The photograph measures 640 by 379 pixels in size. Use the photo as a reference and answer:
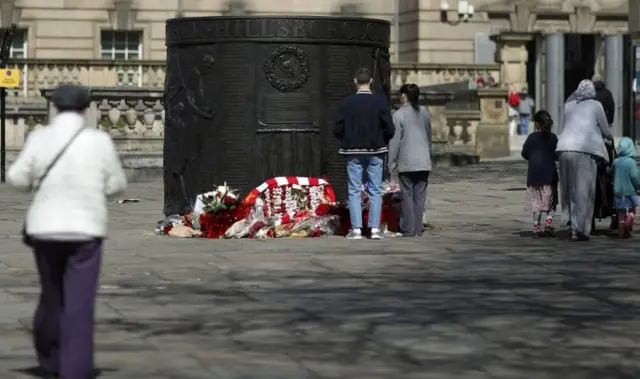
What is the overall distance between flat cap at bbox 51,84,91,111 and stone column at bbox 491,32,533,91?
1322 inches

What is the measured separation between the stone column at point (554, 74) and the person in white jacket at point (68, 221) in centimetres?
3653

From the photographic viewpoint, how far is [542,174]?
59.4ft

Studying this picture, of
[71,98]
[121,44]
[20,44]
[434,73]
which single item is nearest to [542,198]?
[71,98]

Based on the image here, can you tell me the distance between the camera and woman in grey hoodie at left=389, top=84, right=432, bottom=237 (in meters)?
18.0

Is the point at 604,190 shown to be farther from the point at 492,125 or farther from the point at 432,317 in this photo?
the point at 492,125

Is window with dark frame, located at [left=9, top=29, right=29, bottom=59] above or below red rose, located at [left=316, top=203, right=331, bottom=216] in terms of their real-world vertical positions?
above

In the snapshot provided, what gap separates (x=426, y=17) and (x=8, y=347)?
39309mm

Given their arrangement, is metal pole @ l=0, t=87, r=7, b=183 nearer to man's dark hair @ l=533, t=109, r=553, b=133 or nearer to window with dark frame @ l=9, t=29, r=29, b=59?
man's dark hair @ l=533, t=109, r=553, b=133

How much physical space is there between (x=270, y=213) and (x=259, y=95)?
46.3 inches

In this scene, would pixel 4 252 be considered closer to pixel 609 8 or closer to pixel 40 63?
pixel 40 63

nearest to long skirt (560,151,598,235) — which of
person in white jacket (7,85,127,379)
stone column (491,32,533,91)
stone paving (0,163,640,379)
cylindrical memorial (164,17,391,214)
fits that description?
stone paving (0,163,640,379)

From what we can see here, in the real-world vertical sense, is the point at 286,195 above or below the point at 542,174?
below

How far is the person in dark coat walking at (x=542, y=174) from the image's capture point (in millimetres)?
18094

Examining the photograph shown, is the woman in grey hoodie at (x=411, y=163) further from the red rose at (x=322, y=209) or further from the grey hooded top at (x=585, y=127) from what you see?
the grey hooded top at (x=585, y=127)
